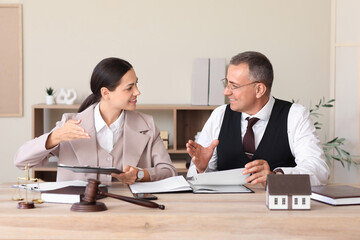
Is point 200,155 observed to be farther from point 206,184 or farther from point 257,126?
point 257,126

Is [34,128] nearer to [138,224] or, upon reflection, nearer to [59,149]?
A: [59,149]

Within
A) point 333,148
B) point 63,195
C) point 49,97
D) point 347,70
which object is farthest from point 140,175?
point 347,70

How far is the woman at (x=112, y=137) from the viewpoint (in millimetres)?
2865

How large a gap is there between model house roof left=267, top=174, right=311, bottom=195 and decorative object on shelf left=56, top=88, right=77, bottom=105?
10.2 feet

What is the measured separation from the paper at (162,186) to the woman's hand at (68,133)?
33cm

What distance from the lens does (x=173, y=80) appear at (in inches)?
198

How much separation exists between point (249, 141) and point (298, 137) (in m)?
0.27

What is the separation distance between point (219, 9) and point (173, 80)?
0.76 meters

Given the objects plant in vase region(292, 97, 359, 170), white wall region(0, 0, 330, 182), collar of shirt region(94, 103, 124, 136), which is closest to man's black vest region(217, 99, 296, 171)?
collar of shirt region(94, 103, 124, 136)

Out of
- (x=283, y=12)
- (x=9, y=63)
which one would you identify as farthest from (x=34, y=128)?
(x=283, y=12)

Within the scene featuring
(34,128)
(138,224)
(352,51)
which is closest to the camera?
(138,224)

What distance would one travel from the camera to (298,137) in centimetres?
303

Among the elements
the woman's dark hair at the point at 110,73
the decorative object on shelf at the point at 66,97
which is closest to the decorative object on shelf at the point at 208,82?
the decorative object on shelf at the point at 66,97

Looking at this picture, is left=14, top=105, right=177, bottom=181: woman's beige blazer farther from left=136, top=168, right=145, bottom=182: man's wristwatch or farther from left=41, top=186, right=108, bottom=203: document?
left=41, top=186, right=108, bottom=203: document
